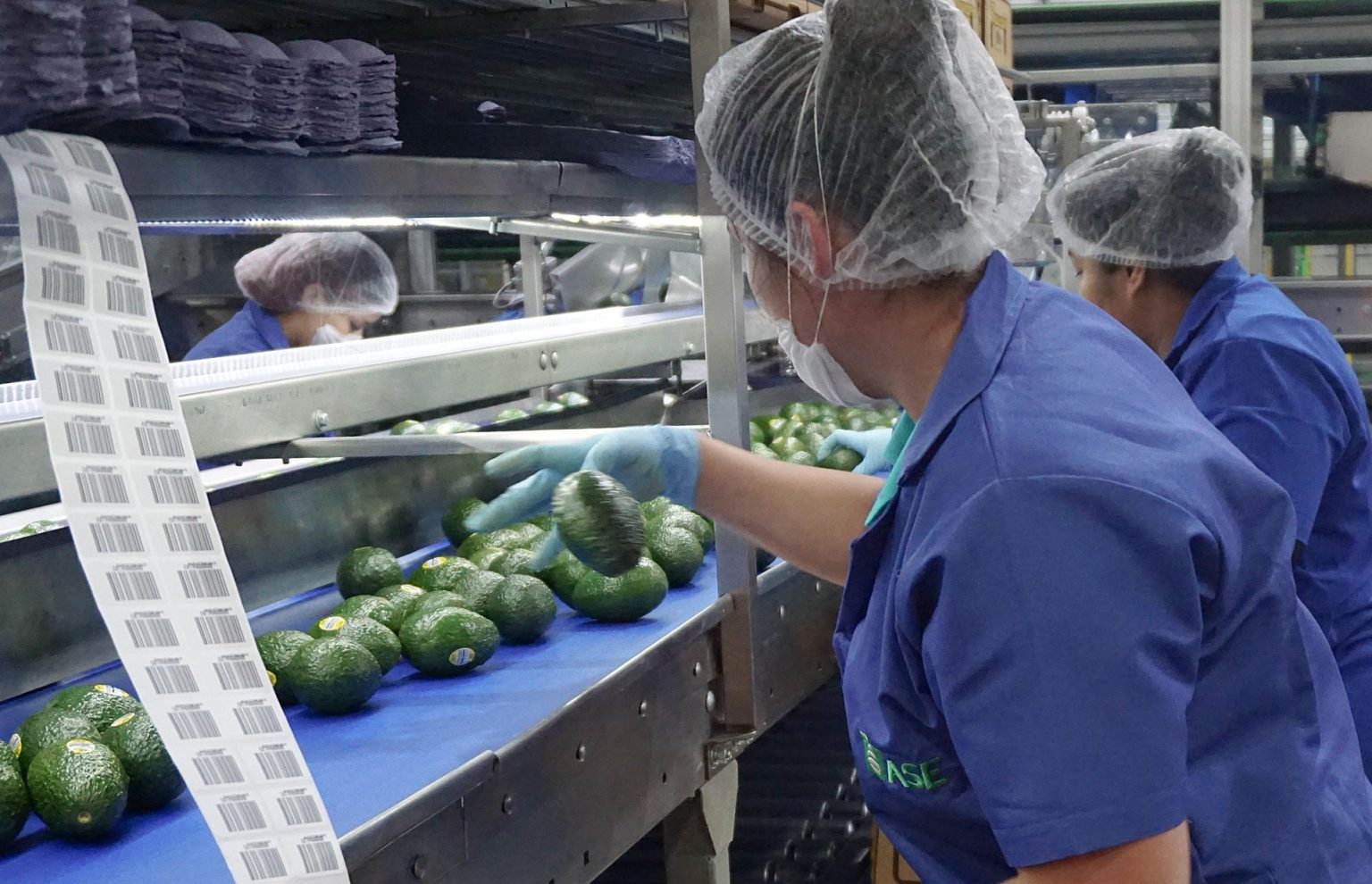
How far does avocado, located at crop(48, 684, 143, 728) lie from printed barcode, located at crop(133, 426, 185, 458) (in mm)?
564

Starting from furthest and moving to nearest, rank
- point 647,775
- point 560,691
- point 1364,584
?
1. point 1364,584
2. point 647,775
3. point 560,691

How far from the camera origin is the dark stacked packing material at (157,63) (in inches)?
52.4

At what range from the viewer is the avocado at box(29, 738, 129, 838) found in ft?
4.67

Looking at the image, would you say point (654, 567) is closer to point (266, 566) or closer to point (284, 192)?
point (266, 566)

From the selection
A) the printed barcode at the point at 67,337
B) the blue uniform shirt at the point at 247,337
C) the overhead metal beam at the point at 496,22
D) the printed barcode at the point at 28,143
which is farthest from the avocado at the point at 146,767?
the blue uniform shirt at the point at 247,337

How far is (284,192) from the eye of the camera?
1.54 meters

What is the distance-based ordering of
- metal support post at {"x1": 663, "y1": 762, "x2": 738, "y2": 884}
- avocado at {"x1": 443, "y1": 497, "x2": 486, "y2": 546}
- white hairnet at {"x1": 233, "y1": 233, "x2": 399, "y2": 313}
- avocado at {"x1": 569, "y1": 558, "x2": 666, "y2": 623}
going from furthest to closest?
white hairnet at {"x1": 233, "y1": 233, "x2": 399, "y2": 313}
avocado at {"x1": 443, "y1": 497, "x2": 486, "y2": 546}
metal support post at {"x1": 663, "y1": 762, "x2": 738, "y2": 884}
avocado at {"x1": 569, "y1": 558, "x2": 666, "y2": 623}

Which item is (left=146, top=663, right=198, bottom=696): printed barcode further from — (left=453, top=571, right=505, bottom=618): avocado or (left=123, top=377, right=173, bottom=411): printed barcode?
(left=453, top=571, right=505, bottom=618): avocado

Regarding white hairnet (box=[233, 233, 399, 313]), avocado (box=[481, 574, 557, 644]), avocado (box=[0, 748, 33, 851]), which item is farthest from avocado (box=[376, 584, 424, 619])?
white hairnet (box=[233, 233, 399, 313])

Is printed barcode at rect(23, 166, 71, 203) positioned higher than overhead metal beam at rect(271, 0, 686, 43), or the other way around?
overhead metal beam at rect(271, 0, 686, 43)

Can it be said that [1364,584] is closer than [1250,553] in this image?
No

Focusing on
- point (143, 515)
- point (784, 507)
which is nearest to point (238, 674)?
point (143, 515)

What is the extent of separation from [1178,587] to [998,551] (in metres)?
0.15

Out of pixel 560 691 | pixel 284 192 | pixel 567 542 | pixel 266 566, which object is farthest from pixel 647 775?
pixel 284 192
